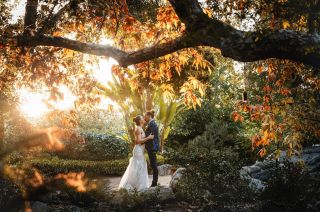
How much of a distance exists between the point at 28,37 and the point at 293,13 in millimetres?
3438

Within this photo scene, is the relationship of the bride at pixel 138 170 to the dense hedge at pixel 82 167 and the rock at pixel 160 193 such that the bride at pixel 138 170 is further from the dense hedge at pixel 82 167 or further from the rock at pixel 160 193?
the dense hedge at pixel 82 167

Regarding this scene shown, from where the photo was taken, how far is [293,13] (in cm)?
388

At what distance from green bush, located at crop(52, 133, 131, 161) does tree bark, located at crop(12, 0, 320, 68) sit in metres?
13.7

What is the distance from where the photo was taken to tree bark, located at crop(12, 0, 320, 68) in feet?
9.87

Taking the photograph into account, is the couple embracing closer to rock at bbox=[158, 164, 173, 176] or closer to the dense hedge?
rock at bbox=[158, 164, 173, 176]

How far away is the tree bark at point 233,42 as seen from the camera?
3.01 meters

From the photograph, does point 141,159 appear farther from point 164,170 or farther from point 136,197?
point 164,170

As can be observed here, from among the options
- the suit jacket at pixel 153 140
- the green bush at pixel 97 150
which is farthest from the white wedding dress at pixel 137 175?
the green bush at pixel 97 150

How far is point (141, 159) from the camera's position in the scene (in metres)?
9.43

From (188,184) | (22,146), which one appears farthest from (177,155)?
(22,146)

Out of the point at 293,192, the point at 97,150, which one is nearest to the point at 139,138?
the point at 293,192

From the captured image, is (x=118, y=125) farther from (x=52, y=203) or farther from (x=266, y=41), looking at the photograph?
(x=266, y=41)

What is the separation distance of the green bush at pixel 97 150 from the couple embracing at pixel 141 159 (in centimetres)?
797

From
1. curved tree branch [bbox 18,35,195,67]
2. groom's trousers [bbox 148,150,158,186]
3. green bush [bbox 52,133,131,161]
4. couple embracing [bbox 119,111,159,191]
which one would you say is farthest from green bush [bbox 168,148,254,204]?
green bush [bbox 52,133,131,161]
